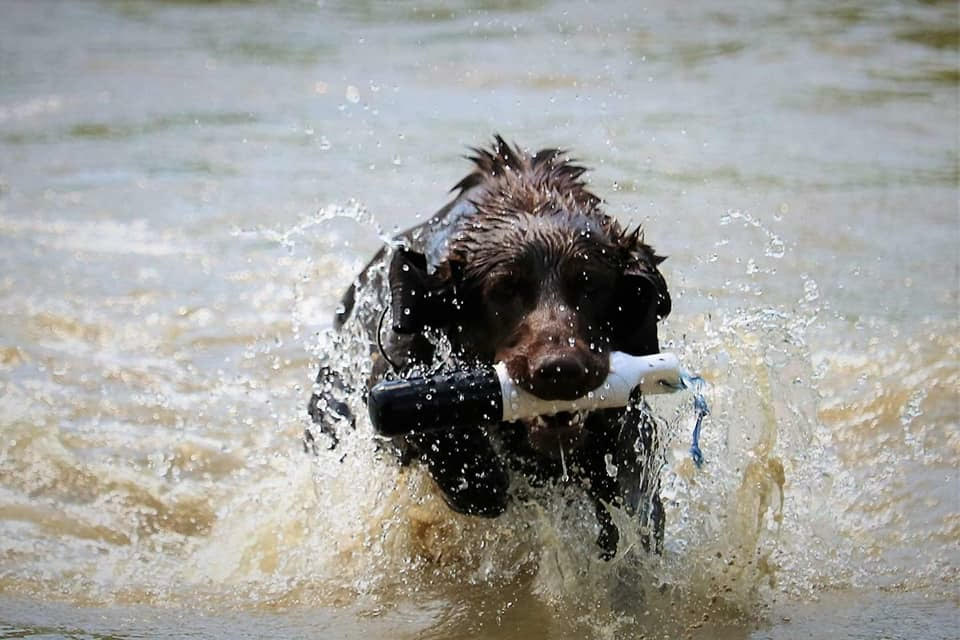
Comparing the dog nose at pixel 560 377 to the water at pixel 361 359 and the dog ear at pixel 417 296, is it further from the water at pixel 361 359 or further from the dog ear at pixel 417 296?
the water at pixel 361 359

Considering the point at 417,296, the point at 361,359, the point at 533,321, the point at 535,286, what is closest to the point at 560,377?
the point at 533,321

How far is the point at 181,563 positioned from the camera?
554cm

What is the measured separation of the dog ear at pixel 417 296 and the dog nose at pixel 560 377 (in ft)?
2.05

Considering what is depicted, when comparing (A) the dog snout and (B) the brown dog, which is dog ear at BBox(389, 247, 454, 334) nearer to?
(B) the brown dog

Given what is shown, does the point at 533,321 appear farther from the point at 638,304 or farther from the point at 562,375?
the point at 638,304

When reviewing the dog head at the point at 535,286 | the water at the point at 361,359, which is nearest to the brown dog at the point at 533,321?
the dog head at the point at 535,286

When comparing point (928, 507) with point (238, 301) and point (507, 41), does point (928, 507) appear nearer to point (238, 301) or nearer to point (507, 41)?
point (238, 301)

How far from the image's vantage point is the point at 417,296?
4969 millimetres

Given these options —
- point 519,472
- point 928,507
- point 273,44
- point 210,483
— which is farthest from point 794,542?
point 273,44

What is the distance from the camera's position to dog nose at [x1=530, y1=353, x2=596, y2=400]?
4406mm

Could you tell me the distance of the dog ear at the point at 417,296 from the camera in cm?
496

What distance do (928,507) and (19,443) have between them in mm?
3934

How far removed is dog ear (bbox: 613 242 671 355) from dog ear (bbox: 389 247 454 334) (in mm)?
568

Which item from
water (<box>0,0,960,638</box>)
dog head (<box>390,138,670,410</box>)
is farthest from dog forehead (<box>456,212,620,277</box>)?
water (<box>0,0,960,638</box>)
